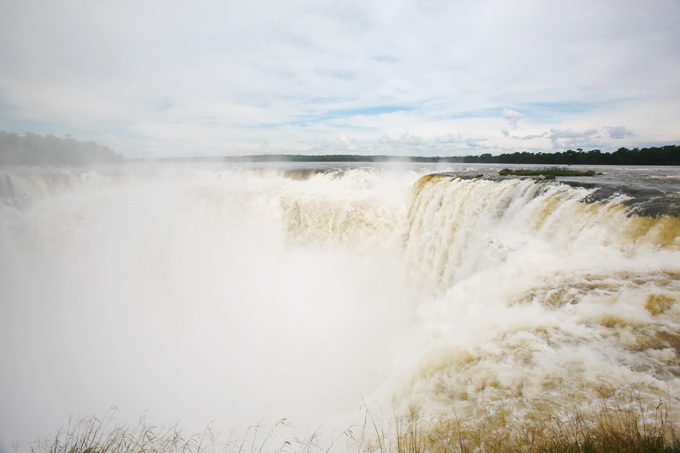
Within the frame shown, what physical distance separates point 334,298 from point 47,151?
41648mm

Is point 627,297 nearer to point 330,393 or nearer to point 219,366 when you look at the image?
point 330,393

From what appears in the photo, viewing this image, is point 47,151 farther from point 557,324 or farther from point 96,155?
point 557,324

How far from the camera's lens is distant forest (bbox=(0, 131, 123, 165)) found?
93.9ft

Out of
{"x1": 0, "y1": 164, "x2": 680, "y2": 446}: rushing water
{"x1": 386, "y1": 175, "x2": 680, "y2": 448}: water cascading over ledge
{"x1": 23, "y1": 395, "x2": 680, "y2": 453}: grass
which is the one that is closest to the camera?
{"x1": 23, "y1": 395, "x2": 680, "y2": 453}: grass

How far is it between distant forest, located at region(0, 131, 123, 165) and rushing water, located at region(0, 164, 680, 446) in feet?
33.9

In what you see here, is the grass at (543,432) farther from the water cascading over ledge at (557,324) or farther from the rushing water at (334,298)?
the rushing water at (334,298)

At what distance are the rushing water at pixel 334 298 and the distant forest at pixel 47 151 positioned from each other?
10.3 m

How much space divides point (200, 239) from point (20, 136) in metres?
28.6

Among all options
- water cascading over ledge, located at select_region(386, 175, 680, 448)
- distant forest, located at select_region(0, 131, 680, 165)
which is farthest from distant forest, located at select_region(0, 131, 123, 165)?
water cascading over ledge, located at select_region(386, 175, 680, 448)

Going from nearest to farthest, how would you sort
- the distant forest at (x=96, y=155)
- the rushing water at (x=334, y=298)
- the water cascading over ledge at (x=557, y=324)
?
the water cascading over ledge at (x=557, y=324) < the rushing water at (x=334, y=298) < the distant forest at (x=96, y=155)

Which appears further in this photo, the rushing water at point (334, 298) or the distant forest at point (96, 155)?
the distant forest at point (96, 155)

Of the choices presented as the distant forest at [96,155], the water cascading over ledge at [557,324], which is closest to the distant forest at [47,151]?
the distant forest at [96,155]

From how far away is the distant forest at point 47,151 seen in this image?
28623 millimetres

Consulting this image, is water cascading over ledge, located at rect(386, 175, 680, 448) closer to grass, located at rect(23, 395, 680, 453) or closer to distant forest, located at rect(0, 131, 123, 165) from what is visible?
grass, located at rect(23, 395, 680, 453)
